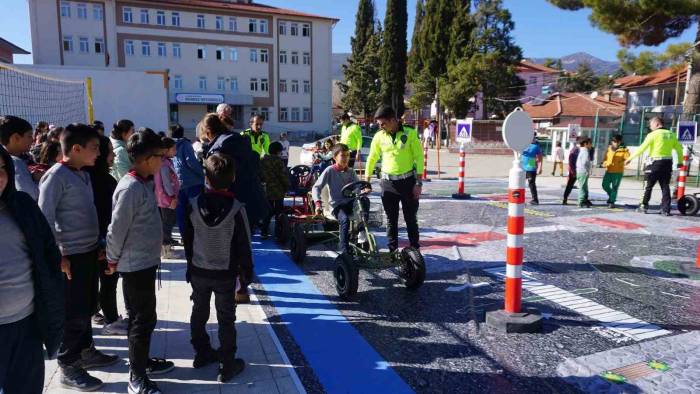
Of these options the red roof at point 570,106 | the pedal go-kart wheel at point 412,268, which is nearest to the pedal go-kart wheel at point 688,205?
the pedal go-kart wheel at point 412,268

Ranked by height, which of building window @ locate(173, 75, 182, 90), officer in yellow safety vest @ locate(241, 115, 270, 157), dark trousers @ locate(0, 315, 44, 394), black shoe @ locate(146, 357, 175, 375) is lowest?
black shoe @ locate(146, 357, 175, 375)

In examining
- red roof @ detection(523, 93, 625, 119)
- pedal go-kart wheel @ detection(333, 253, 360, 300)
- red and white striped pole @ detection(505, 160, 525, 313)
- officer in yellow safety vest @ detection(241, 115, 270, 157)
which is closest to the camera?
red and white striped pole @ detection(505, 160, 525, 313)

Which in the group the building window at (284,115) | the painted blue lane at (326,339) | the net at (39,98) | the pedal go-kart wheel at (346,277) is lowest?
the painted blue lane at (326,339)

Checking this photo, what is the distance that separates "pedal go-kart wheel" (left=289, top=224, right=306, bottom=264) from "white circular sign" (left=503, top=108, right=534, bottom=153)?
302cm

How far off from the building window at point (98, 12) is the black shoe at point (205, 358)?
48.9 m

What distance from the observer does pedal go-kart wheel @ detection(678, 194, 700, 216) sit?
998cm

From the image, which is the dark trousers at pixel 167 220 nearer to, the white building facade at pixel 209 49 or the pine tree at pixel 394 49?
the pine tree at pixel 394 49

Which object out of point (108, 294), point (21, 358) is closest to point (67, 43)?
point (108, 294)

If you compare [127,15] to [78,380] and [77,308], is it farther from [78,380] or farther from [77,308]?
[78,380]

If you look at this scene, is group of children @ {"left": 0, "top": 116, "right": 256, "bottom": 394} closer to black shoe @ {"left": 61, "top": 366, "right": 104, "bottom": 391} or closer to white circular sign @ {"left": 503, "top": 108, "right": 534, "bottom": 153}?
black shoe @ {"left": 61, "top": 366, "right": 104, "bottom": 391}

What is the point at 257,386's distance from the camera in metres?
3.40

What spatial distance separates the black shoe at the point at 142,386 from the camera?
10.5ft

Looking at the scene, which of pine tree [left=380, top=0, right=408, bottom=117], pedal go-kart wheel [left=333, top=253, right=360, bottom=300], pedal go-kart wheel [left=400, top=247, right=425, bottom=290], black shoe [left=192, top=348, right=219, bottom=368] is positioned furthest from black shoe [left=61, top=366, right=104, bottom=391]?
pine tree [left=380, top=0, right=408, bottom=117]

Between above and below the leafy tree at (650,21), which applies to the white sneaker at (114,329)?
below
